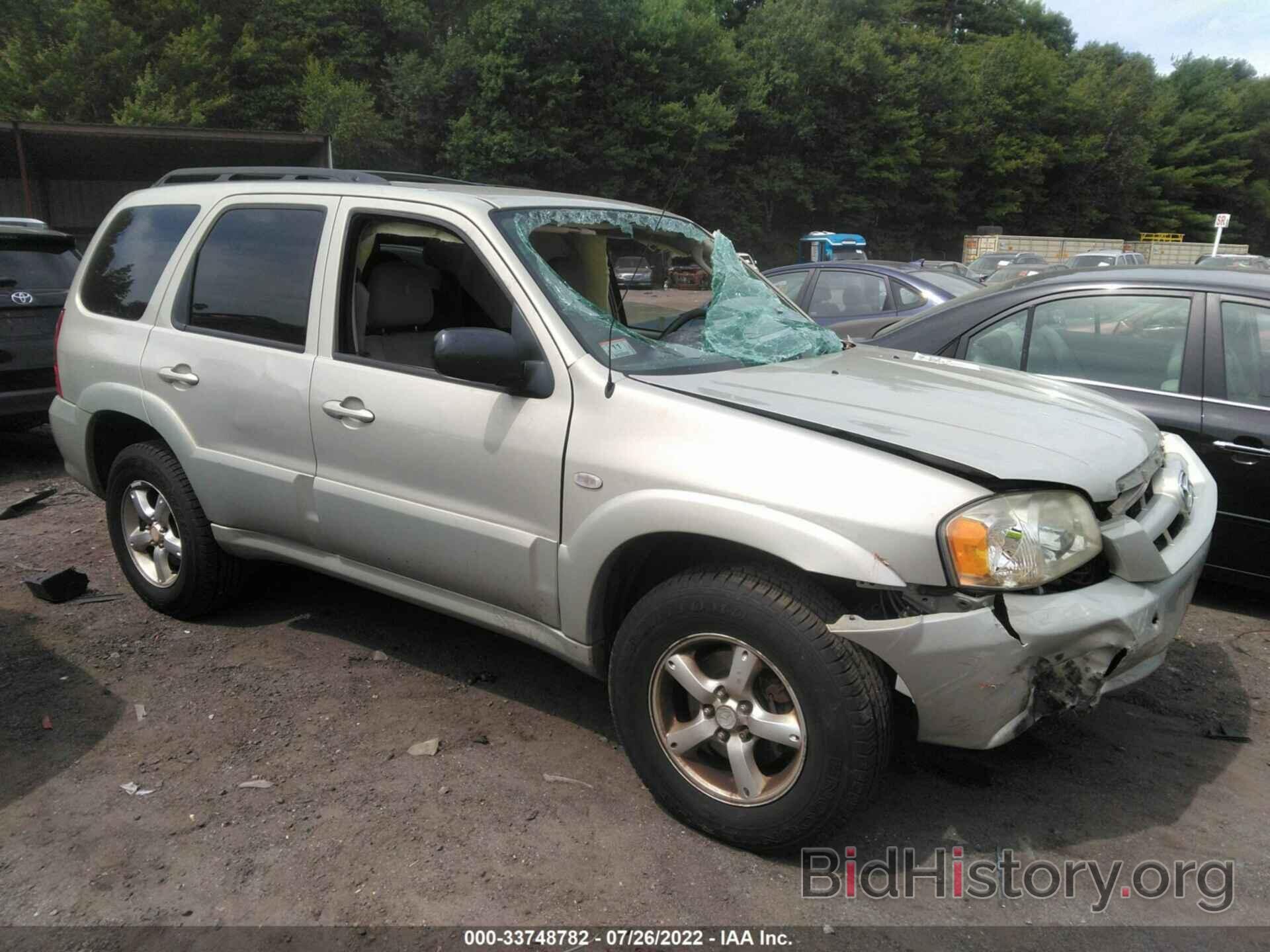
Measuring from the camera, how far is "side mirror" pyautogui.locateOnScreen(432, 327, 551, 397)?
9.20 feet

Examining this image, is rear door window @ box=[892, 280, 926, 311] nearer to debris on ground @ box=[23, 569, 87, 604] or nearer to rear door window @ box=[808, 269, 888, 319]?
rear door window @ box=[808, 269, 888, 319]

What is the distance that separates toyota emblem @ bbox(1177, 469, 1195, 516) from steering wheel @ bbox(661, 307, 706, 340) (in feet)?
5.61

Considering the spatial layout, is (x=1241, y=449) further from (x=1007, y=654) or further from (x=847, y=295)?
(x=847, y=295)

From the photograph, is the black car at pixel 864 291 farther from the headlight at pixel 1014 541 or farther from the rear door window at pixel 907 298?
the headlight at pixel 1014 541

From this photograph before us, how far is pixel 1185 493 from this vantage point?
312 cm

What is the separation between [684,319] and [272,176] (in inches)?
73.4

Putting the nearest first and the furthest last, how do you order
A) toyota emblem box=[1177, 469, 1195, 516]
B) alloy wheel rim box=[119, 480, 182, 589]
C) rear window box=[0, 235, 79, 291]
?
toyota emblem box=[1177, 469, 1195, 516] < alloy wheel rim box=[119, 480, 182, 589] < rear window box=[0, 235, 79, 291]

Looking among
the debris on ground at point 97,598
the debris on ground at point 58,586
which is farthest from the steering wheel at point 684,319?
the debris on ground at point 58,586

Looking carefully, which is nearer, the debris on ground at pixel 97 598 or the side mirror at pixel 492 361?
the side mirror at pixel 492 361

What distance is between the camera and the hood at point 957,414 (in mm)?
2486

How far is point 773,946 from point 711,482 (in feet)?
3.88

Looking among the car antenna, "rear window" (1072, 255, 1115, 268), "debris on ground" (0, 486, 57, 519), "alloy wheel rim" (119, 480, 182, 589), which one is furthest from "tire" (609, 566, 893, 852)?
"rear window" (1072, 255, 1115, 268)

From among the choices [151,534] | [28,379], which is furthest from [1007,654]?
[28,379]

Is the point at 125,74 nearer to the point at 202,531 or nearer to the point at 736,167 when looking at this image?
the point at 736,167
